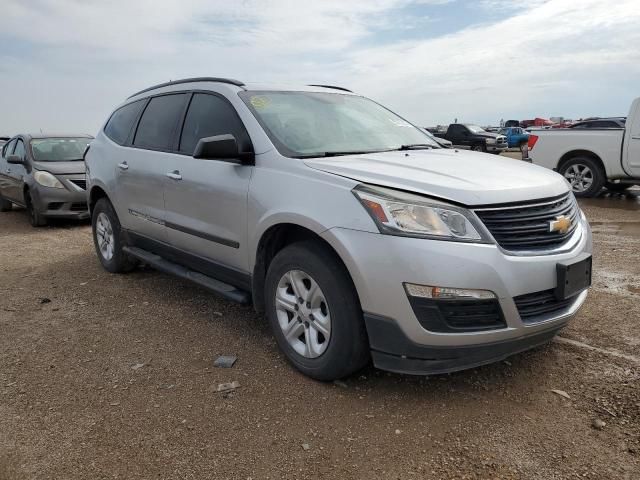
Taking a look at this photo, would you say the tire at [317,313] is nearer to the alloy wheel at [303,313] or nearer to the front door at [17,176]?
the alloy wheel at [303,313]

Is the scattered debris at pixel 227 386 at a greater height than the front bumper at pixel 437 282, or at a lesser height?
lesser

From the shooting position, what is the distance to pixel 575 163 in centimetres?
1057

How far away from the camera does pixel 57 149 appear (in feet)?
31.3

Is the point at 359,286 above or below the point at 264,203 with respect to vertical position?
below

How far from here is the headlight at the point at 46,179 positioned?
8.67 m

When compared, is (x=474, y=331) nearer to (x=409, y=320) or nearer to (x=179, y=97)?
(x=409, y=320)

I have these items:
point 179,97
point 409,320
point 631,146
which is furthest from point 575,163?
point 409,320

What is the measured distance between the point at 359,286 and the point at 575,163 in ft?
30.7

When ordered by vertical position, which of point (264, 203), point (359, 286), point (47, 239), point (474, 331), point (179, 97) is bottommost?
point (47, 239)

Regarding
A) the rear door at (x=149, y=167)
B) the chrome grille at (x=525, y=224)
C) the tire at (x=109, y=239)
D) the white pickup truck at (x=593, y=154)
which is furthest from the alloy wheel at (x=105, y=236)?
the white pickup truck at (x=593, y=154)

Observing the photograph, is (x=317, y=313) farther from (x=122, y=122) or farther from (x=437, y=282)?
A: (x=122, y=122)

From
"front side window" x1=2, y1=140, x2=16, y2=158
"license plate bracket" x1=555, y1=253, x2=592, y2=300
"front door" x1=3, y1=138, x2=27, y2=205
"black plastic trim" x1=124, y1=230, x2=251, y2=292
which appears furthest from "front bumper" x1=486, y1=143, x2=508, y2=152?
"license plate bracket" x1=555, y1=253, x2=592, y2=300

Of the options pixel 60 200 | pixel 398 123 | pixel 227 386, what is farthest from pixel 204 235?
pixel 60 200

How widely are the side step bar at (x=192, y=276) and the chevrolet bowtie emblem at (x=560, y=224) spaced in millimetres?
1961
